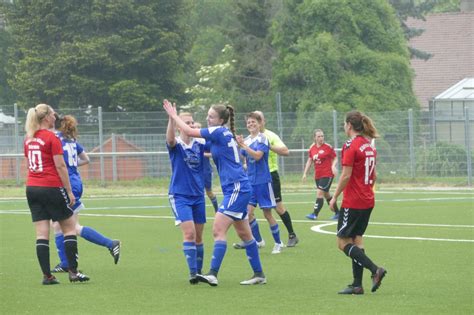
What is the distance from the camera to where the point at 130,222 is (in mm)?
22797

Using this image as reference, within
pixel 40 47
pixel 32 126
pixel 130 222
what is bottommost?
pixel 130 222

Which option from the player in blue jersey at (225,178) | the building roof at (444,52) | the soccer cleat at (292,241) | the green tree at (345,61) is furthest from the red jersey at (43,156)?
the building roof at (444,52)

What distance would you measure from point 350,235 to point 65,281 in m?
3.52

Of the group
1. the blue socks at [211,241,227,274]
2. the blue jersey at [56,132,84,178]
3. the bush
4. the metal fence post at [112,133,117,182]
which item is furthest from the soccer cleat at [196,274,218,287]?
the bush

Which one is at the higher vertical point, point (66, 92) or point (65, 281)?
point (66, 92)

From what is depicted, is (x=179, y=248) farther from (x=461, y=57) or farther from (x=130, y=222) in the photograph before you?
(x=461, y=57)

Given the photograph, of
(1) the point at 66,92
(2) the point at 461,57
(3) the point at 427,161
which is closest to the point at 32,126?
(3) the point at 427,161

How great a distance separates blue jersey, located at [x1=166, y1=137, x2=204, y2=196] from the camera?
12.4 m

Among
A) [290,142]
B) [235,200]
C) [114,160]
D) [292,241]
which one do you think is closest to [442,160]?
[290,142]

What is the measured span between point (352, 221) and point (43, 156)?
345 centimetres

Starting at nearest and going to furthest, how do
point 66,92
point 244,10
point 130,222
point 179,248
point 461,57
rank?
point 179,248, point 130,222, point 66,92, point 244,10, point 461,57

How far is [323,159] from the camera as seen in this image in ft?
77.0

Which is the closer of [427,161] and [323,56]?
[427,161]

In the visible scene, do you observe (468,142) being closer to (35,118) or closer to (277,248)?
(277,248)
